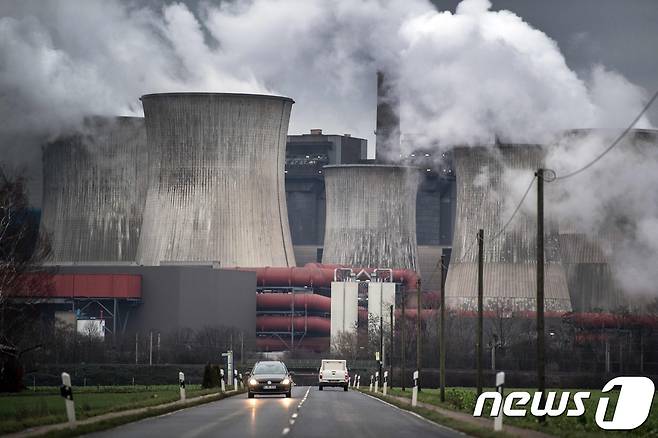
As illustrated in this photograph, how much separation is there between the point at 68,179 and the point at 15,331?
115ft

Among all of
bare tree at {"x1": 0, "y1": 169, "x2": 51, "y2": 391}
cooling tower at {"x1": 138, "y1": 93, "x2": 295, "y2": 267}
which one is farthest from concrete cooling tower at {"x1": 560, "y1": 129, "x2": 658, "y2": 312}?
bare tree at {"x1": 0, "y1": 169, "x2": 51, "y2": 391}

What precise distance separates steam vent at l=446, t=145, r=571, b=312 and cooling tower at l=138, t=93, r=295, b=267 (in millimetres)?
12258

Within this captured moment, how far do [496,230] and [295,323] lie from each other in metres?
26.8

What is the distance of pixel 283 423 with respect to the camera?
3058 centimetres

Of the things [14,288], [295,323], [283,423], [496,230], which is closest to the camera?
[283,423]

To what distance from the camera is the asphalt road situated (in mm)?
27359

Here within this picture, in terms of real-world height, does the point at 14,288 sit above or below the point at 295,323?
above

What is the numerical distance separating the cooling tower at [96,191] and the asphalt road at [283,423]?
2532 inches

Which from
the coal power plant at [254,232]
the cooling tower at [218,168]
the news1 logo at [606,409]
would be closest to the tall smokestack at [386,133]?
the coal power plant at [254,232]

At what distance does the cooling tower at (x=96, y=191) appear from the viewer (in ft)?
338

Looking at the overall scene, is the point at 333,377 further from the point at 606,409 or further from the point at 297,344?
the point at 297,344

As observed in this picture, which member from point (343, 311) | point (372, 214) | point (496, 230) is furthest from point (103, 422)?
point (343, 311)

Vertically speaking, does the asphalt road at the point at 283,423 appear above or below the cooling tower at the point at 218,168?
below

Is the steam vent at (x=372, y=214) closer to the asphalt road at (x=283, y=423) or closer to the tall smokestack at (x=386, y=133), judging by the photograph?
the tall smokestack at (x=386, y=133)
